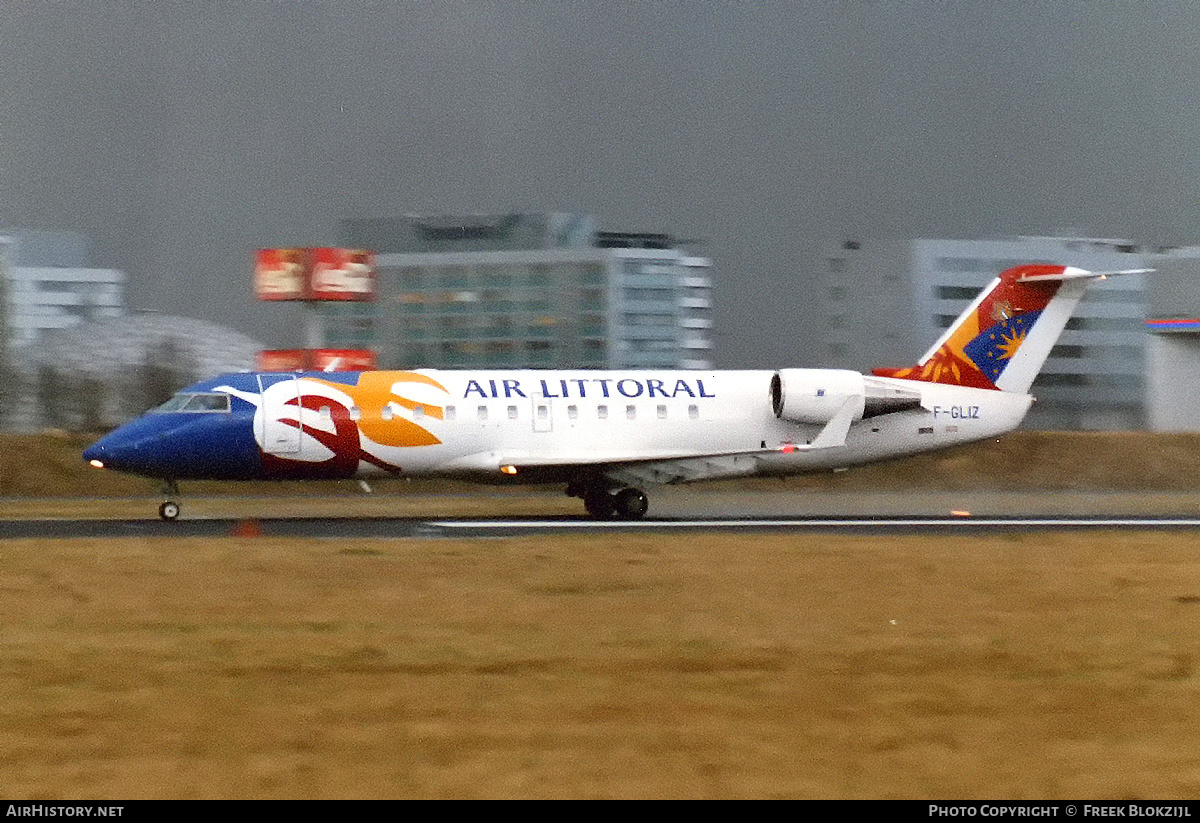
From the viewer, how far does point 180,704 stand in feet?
37.8

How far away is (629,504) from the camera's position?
99.0 feet

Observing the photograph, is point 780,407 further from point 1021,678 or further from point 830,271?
point 830,271

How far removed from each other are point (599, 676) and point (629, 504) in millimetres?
17677

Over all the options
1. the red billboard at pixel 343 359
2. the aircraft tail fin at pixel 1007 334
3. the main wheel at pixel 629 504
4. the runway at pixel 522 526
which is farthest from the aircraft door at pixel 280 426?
the red billboard at pixel 343 359

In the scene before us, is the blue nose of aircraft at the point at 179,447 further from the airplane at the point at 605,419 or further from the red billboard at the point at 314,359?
the red billboard at the point at 314,359

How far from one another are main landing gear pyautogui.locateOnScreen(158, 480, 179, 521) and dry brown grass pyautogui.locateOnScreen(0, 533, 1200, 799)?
8.14 m

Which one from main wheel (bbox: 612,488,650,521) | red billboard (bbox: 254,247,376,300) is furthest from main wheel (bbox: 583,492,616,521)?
red billboard (bbox: 254,247,376,300)

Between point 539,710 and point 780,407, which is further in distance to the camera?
point 780,407

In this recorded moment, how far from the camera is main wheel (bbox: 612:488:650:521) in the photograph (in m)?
30.1

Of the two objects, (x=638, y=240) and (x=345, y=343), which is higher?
(x=638, y=240)

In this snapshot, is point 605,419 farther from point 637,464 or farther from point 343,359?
point 343,359

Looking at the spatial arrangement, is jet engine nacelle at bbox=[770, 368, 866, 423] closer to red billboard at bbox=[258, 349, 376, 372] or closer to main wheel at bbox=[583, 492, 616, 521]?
main wheel at bbox=[583, 492, 616, 521]
